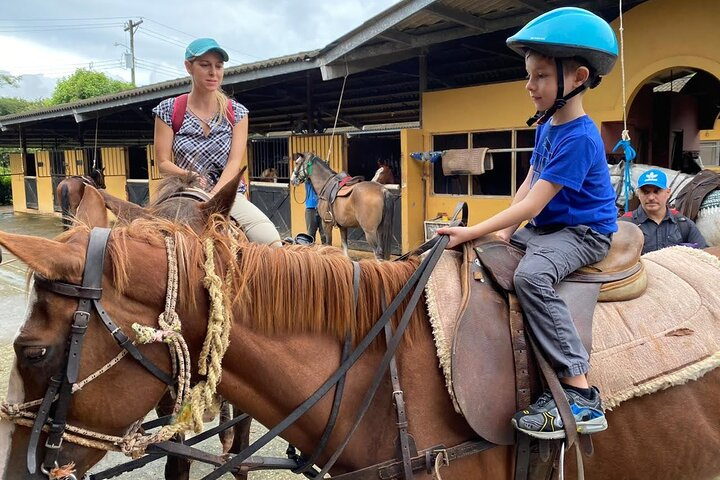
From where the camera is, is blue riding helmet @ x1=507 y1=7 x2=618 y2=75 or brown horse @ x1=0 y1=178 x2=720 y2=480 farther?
blue riding helmet @ x1=507 y1=7 x2=618 y2=75

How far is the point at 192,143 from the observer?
2654 mm

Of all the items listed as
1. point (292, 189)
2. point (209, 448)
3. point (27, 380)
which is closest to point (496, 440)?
point (27, 380)

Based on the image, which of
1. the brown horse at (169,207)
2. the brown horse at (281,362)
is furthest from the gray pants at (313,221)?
the brown horse at (281,362)

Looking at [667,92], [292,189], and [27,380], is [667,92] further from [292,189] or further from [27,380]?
[27,380]

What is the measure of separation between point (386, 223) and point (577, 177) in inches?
256

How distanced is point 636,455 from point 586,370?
Answer: 0.43 metres

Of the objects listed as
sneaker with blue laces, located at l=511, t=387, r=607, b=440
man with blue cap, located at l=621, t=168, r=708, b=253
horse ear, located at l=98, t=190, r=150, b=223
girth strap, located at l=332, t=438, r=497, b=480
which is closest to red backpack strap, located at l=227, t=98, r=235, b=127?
horse ear, located at l=98, t=190, r=150, b=223

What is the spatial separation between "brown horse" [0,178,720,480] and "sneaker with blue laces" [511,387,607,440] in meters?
0.16

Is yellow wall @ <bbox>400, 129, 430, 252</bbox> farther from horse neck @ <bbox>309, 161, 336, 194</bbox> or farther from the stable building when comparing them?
horse neck @ <bbox>309, 161, 336, 194</bbox>

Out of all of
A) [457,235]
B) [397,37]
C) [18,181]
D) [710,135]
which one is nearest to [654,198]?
[457,235]

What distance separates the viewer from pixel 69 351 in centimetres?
118

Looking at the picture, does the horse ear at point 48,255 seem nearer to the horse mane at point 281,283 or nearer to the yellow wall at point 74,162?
the horse mane at point 281,283

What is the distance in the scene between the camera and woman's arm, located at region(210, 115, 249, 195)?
8.34 ft

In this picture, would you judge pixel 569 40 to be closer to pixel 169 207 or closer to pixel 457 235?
pixel 457 235
